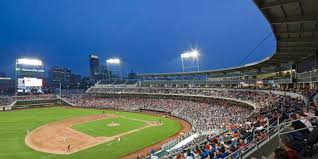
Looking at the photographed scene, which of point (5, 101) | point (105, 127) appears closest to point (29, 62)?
point (5, 101)

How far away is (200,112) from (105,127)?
56.2ft

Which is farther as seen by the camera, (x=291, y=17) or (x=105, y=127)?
(x=105, y=127)

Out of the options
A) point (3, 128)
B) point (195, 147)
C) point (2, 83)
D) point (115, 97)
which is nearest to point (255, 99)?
point (195, 147)

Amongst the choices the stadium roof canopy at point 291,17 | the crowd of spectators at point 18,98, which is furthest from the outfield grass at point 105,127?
the crowd of spectators at point 18,98

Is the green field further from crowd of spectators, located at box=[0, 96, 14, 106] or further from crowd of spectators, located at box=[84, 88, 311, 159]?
crowd of spectators, located at box=[0, 96, 14, 106]

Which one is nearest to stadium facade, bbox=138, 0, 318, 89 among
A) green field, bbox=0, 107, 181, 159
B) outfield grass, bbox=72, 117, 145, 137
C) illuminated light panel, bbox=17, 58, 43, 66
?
green field, bbox=0, 107, 181, 159

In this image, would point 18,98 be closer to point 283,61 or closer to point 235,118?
point 235,118

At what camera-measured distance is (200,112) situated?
1735 inches

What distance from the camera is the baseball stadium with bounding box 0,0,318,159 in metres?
9.80

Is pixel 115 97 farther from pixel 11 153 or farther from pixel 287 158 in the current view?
pixel 287 158

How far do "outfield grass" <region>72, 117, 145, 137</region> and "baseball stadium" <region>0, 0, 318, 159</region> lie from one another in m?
0.16

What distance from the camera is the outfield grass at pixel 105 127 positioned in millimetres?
35094

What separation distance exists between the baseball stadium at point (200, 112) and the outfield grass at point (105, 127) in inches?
6.2

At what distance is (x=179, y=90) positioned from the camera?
6272 centimetres
